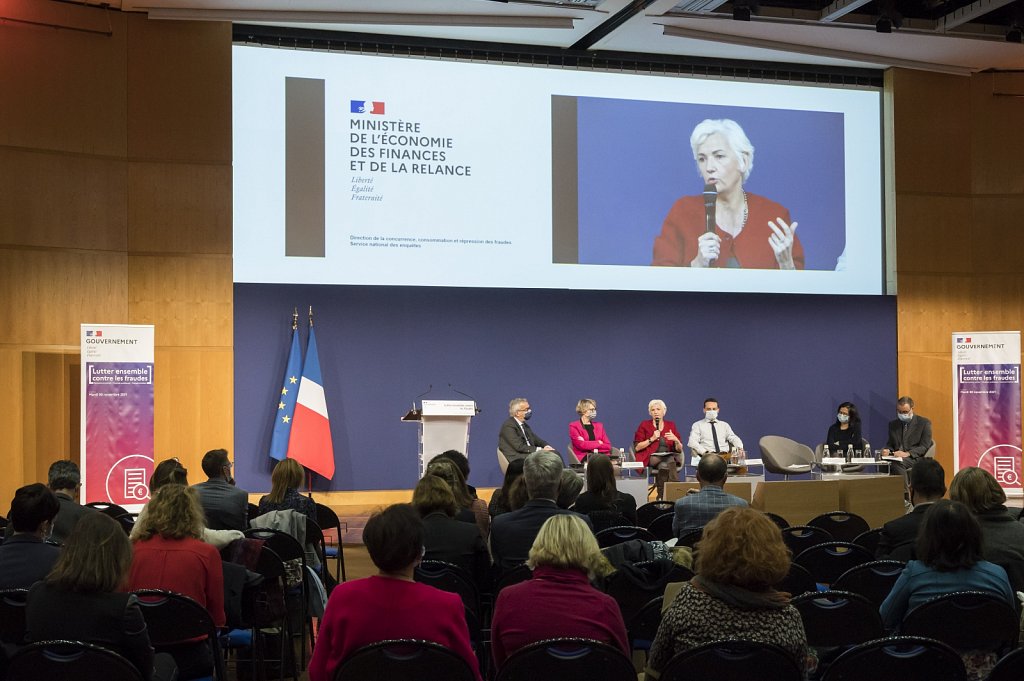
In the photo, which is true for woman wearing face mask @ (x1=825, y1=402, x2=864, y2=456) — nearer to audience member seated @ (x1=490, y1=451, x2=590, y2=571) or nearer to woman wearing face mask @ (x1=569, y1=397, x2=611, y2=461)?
woman wearing face mask @ (x1=569, y1=397, x2=611, y2=461)

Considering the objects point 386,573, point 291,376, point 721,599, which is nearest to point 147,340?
point 291,376

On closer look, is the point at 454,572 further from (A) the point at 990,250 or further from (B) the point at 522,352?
(A) the point at 990,250

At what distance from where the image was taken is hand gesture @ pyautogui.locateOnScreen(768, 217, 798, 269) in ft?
39.8

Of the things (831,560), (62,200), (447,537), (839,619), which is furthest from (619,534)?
(62,200)

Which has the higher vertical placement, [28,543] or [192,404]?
[192,404]

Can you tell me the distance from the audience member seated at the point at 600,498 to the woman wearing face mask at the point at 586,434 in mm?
5113

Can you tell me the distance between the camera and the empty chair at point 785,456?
446 inches

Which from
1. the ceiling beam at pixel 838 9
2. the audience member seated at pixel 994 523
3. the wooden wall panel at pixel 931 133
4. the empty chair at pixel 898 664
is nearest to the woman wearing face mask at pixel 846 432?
the wooden wall panel at pixel 931 133

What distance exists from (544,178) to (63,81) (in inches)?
190

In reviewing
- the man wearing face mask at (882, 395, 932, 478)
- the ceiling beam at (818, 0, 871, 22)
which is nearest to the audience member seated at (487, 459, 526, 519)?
the man wearing face mask at (882, 395, 932, 478)

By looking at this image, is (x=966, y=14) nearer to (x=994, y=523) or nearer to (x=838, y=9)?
(x=838, y=9)

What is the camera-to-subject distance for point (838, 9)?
10.9 metres

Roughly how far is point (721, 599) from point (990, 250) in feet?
37.8

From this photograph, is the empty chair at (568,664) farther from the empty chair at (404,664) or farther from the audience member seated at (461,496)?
the audience member seated at (461,496)
